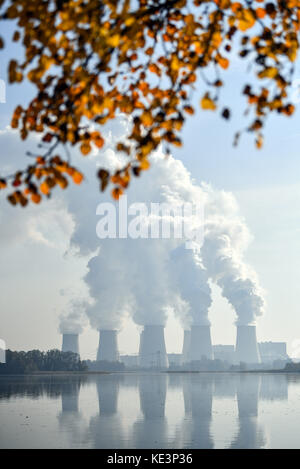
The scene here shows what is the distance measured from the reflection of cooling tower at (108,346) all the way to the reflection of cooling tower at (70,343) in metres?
9.12

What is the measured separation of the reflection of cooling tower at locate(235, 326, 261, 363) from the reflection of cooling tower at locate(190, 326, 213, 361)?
329 inches

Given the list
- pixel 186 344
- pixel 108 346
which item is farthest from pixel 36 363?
pixel 186 344

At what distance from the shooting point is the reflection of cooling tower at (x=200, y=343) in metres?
150

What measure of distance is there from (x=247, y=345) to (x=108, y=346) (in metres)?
38.0

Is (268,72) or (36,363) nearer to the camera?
(268,72)

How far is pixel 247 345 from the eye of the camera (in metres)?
154

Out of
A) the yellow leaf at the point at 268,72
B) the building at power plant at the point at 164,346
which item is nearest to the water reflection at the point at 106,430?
the yellow leaf at the point at 268,72

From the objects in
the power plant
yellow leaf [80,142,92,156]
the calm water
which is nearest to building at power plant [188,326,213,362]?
the power plant

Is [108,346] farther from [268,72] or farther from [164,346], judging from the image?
[268,72]

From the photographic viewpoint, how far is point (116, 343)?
159 meters

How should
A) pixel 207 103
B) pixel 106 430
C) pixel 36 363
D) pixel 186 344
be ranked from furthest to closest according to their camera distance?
1. pixel 186 344
2. pixel 36 363
3. pixel 106 430
4. pixel 207 103

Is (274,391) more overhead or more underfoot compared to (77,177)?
more underfoot

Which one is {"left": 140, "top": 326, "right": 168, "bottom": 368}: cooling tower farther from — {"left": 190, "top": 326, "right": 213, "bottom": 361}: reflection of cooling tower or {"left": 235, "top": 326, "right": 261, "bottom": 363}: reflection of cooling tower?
{"left": 235, "top": 326, "right": 261, "bottom": 363}: reflection of cooling tower
